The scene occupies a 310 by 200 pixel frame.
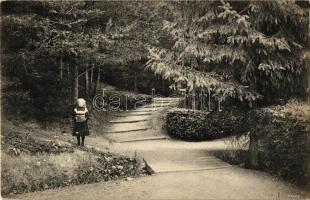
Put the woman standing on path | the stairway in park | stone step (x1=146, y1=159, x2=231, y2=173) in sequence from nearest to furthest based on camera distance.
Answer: stone step (x1=146, y1=159, x2=231, y2=173) → the woman standing on path → the stairway in park

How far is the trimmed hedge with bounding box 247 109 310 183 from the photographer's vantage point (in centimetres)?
831

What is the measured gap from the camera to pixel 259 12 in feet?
29.2

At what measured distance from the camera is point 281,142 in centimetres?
885

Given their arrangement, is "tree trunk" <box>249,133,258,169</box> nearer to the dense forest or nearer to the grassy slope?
the dense forest

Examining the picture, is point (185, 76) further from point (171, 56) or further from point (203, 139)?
point (203, 139)

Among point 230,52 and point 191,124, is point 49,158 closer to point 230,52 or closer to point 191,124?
point 230,52

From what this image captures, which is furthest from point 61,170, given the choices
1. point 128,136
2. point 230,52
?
point 230,52

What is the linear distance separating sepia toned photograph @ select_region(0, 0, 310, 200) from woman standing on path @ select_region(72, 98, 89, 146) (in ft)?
0.10

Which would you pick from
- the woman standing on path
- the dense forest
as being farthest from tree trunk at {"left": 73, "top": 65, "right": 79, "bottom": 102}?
the woman standing on path

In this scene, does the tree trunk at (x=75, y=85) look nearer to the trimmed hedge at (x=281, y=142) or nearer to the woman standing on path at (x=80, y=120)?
the woman standing on path at (x=80, y=120)

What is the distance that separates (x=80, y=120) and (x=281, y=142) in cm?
455

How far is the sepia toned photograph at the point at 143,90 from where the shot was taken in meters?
8.45

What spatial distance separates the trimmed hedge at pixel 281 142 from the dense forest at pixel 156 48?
1.85 ft

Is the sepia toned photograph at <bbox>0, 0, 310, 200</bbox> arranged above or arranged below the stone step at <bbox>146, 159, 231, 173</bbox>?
above
